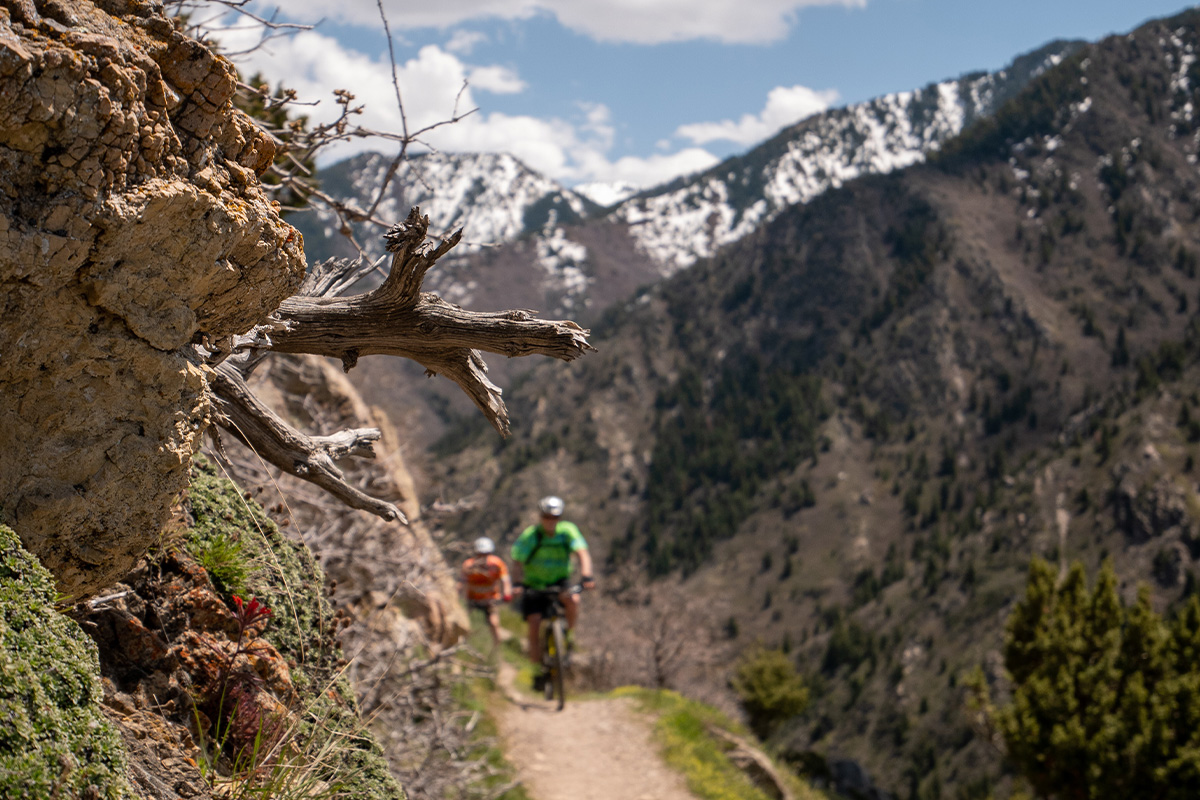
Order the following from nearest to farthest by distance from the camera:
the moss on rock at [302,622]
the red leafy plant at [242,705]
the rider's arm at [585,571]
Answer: the red leafy plant at [242,705] → the moss on rock at [302,622] → the rider's arm at [585,571]

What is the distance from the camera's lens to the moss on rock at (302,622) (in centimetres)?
313

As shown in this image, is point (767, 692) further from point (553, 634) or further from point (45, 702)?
point (45, 702)

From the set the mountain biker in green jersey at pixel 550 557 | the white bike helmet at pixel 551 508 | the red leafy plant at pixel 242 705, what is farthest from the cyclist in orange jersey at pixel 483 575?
the red leafy plant at pixel 242 705

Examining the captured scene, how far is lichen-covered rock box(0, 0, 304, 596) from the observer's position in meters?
2.08

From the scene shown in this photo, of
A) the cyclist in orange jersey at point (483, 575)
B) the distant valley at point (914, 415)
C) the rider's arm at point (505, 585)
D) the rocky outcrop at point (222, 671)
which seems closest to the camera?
the rocky outcrop at point (222, 671)

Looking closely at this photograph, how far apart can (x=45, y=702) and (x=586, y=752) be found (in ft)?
25.2

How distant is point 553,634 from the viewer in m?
8.69

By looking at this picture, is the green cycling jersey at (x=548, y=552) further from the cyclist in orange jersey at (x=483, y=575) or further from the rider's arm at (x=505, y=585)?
the cyclist in orange jersey at (x=483, y=575)

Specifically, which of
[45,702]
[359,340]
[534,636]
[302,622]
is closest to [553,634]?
[534,636]

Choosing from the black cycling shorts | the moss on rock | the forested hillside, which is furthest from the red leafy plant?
the forested hillside

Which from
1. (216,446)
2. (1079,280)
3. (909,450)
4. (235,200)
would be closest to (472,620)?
(216,446)

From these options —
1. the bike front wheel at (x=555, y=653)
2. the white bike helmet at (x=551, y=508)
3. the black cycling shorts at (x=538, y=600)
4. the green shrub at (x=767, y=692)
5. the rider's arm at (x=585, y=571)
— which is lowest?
the green shrub at (x=767, y=692)

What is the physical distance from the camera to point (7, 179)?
205cm

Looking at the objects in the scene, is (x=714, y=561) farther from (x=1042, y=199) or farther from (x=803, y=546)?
(x=1042, y=199)
